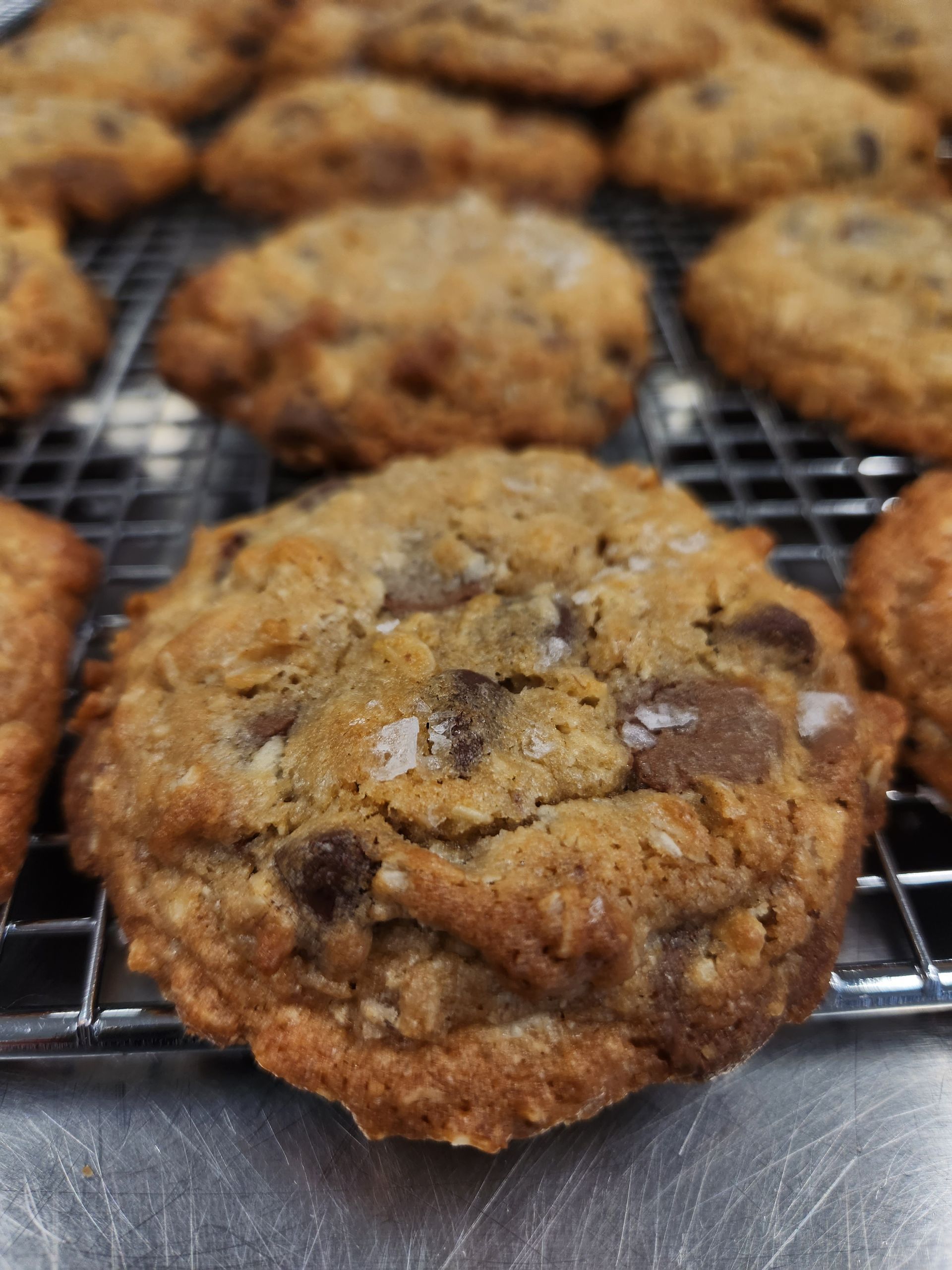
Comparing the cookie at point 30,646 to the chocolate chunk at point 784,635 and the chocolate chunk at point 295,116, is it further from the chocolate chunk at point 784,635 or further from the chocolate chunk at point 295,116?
the chocolate chunk at point 295,116

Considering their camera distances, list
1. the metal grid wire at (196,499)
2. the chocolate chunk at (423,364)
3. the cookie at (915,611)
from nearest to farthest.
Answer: the metal grid wire at (196,499)
the cookie at (915,611)
the chocolate chunk at (423,364)

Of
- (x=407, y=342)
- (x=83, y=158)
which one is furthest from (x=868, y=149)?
(x=83, y=158)

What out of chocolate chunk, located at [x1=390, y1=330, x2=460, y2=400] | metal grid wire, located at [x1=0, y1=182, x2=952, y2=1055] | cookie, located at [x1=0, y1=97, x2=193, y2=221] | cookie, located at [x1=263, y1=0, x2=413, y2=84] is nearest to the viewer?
metal grid wire, located at [x1=0, y1=182, x2=952, y2=1055]

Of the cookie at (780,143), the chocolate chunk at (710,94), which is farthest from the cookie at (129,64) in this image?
the chocolate chunk at (710,94)

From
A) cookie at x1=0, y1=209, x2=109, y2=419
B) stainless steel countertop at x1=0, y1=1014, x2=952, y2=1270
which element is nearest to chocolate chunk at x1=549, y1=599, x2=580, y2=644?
stainless steel countertop at x1=0, y1=1014, x2=952, y2=1270

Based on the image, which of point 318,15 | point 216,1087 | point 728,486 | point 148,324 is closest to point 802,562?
point 728,486

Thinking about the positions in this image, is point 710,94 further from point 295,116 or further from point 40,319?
point 40,319

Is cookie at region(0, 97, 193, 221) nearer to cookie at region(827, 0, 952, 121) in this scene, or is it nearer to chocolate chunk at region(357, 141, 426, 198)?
chocolate chunk at region(357, 141, 426, 198)

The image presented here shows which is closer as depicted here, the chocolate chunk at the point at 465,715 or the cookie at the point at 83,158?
the chocolate chunk at the point at 465,715
